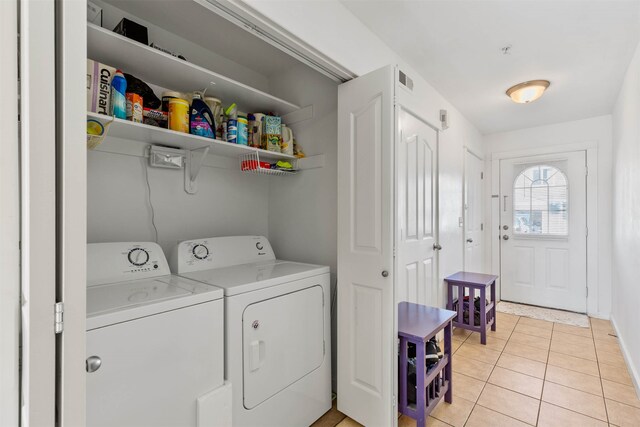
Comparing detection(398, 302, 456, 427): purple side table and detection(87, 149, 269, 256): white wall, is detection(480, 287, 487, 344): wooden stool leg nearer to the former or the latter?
detection(398, 302, 456, 427): purple side table

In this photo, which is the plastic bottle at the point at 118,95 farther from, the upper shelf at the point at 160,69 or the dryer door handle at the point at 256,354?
the dryer door handle at the point at 256,354

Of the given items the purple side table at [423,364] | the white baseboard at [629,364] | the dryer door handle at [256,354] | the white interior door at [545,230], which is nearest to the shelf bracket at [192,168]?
the dryer door handle at [256,354]

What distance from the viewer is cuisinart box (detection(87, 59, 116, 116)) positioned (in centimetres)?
127

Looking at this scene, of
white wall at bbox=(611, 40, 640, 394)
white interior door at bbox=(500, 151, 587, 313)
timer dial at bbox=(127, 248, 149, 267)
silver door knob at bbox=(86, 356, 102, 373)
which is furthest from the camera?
white interior door at bbox=(500, 151, 587, 313)

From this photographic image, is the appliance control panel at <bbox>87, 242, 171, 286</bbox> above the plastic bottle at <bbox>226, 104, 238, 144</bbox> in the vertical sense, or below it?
below

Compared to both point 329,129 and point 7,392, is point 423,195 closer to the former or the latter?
point 329,129

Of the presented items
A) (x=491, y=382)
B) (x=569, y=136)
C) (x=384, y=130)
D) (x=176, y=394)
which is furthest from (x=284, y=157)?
(x=569, y=136)

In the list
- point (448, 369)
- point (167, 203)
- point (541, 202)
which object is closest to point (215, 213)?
point (167, 203)

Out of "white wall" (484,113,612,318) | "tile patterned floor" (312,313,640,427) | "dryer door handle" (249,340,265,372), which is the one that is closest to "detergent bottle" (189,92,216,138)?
"dryer door handle" (249,340,265,372)

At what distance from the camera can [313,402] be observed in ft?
5.78

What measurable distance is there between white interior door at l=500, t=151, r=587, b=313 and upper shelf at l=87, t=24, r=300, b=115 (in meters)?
3.67

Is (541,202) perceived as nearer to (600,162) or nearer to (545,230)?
(545,230)

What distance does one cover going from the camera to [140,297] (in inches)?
46.2

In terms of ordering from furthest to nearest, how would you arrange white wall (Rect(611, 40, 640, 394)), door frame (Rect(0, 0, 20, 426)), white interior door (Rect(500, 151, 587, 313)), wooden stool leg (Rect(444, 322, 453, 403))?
white interior door (Rect(500, 151, 587, 313))
white wall (Rect(611, 40, 640, 394))
wooden stool leg (Rect(444, 322, 453, 403))
door frame (Rect(0, 0, 20, 426))
